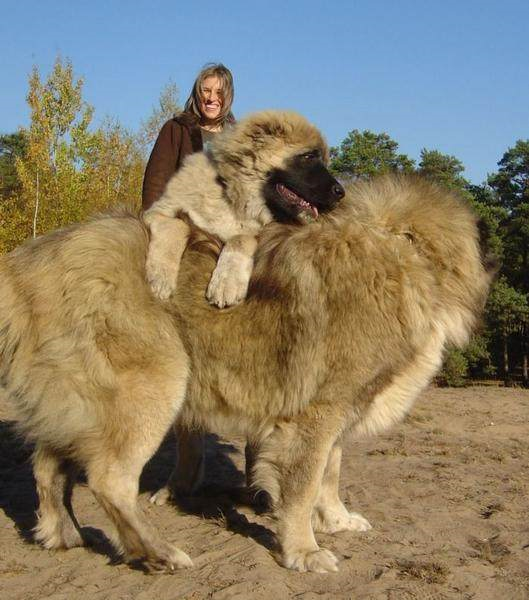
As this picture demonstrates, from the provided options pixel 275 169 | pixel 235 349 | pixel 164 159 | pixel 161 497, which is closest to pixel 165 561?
pixel 235 349

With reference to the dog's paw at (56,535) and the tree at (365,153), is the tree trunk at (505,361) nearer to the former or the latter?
the tree at (365,153)

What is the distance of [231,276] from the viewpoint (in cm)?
387

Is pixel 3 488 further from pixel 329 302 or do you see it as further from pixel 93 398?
pixel 329 302

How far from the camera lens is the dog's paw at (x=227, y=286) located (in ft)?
12.7

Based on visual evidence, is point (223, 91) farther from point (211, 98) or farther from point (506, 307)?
point (506, 307)

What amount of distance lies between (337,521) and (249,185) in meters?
2.27

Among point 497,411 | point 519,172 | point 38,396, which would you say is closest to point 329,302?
point 38,396

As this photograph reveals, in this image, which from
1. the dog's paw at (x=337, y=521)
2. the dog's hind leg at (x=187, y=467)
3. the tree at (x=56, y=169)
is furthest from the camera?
the tree at (x=56, y=169)

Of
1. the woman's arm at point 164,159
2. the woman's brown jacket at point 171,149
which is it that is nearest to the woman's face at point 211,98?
the woman's brown jacket at point 171,149

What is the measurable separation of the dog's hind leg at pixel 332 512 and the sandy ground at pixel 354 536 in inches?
3.6

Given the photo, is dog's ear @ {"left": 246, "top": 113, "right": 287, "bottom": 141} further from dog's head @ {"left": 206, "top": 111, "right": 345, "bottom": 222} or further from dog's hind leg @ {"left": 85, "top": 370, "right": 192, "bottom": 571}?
dog's hind leg @ {"left": 85, "top": 370, "right": 192, "bottom": 571}

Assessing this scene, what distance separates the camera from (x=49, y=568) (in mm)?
3857

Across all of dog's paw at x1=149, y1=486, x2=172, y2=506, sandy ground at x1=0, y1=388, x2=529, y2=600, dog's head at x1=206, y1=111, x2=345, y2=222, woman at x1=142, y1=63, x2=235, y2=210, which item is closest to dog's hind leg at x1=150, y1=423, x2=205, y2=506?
dog's paw at x1=149, y1=486, x2=172, y2=506

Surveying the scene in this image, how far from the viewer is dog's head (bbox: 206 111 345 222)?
4254mm
